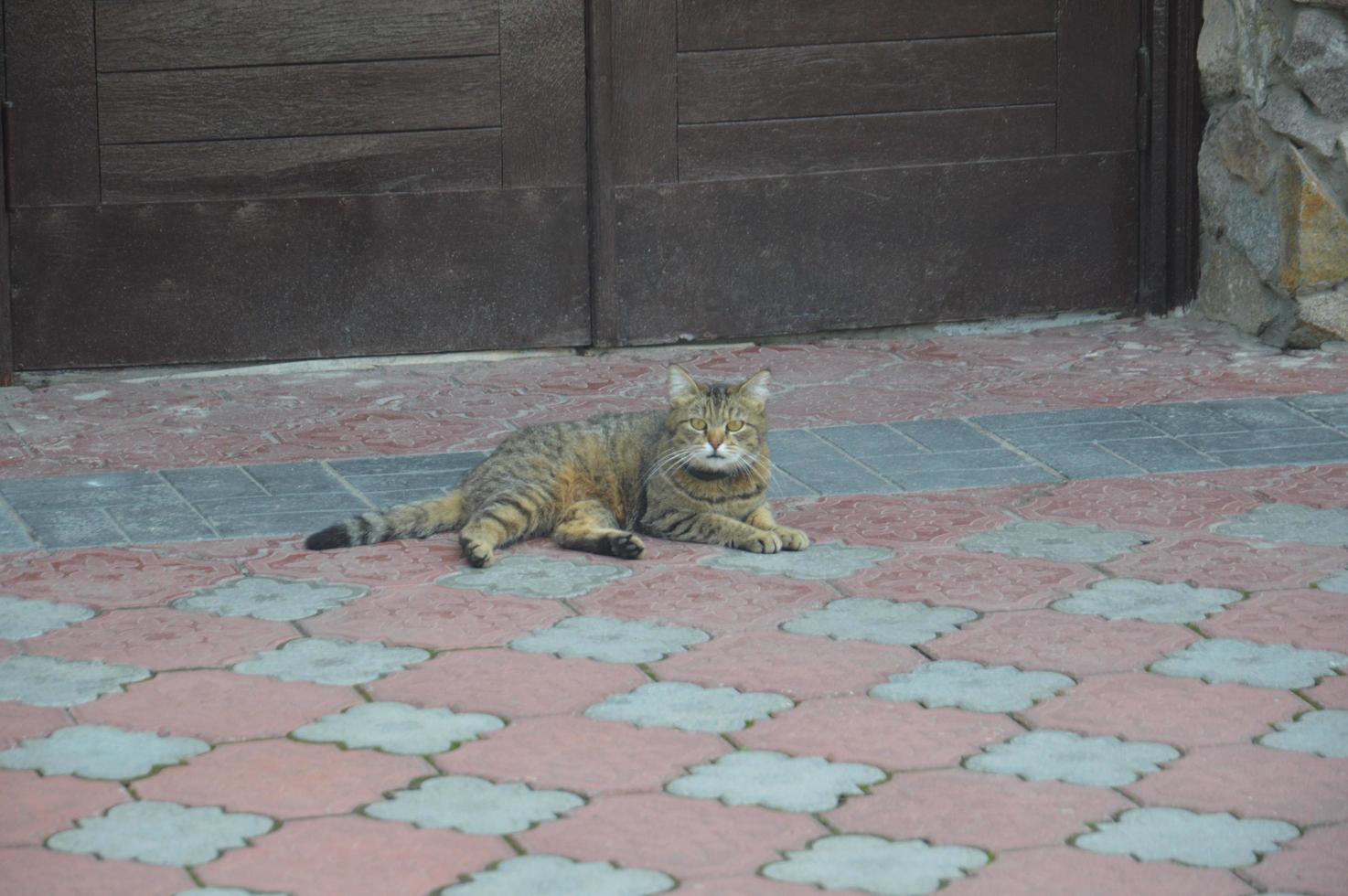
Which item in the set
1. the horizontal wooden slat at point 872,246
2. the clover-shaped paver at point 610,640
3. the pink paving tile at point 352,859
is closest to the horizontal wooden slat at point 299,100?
the horizontal wooden slat at point 872,246

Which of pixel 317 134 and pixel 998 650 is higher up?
pixel 317 134

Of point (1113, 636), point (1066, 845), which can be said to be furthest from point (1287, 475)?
point (1066, 845)

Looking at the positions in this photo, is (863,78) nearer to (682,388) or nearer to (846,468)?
(846,468)

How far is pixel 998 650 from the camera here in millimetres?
4570

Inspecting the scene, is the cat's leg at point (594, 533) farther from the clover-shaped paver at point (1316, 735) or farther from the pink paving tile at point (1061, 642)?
the clover-shaped paver at point (1316, 735)

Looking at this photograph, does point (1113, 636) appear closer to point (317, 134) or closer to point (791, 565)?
point (791, 565)

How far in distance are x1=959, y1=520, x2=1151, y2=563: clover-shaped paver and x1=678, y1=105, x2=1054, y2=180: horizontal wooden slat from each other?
8.70 feet

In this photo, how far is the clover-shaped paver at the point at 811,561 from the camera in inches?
207

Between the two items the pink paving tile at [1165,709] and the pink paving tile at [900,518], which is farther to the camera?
the pink paving tile at [900,518]

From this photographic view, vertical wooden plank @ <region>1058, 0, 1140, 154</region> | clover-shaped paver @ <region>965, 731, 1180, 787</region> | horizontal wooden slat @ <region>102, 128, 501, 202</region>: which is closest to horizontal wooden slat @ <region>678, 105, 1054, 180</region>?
vertical wooden plank @ <region>1058, 0, 1140, 154</region>

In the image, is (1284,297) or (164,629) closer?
(164,629)

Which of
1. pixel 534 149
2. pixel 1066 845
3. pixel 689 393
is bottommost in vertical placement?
pixel 1066 845

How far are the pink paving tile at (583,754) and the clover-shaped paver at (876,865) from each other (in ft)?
1.39

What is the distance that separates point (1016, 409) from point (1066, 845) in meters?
3.61
